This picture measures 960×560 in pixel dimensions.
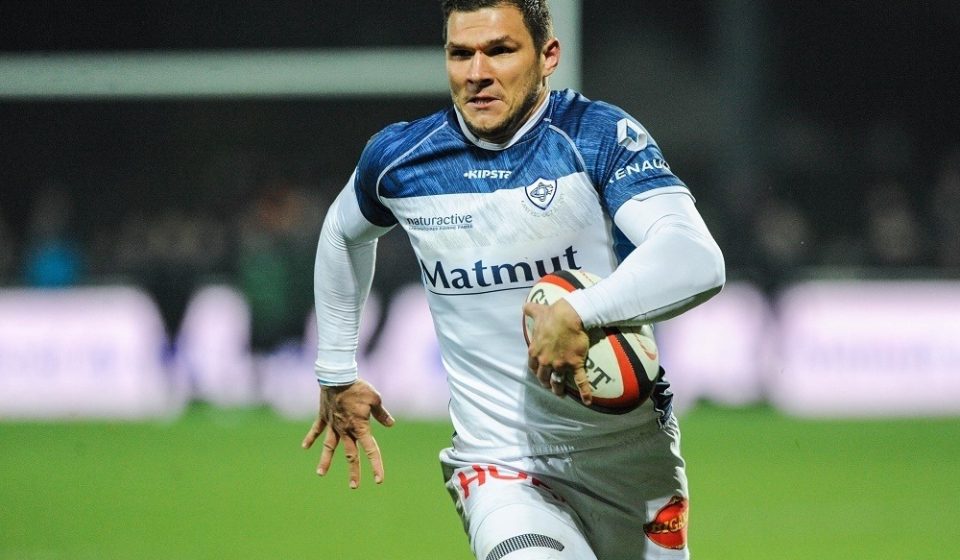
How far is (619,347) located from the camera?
3455 mm

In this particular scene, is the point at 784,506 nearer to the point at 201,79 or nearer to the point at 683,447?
the point at 683,447

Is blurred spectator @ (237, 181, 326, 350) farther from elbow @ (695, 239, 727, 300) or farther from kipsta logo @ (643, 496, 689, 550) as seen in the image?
elbow @ (695, 239, 727, 300)

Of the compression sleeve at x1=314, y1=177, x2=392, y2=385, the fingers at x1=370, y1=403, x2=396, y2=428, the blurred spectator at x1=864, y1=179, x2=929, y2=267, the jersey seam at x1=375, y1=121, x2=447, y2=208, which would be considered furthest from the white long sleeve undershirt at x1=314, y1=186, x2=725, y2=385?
the blurred spectator at x1=864, y1=179, x2=929, y2=267

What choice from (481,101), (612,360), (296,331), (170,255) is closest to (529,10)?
(481,101)

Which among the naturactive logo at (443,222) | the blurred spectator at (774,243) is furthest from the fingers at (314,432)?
the blurred spectator at (774,243)

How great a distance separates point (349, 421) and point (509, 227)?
926 millimetres

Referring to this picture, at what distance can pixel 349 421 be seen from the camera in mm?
4344

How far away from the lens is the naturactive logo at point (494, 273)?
12.6ft

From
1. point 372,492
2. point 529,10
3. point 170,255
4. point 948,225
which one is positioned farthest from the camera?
point 948,225

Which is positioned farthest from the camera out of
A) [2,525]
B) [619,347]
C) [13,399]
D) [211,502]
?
[13,399]

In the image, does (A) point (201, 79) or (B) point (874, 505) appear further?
Result: (A) point (201, 79)

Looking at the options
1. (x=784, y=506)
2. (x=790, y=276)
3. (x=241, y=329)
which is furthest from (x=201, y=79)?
(x=784, y=506)

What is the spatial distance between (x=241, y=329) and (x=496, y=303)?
7.85 m

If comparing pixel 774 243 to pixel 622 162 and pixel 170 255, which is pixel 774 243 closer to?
pixel 170 255
